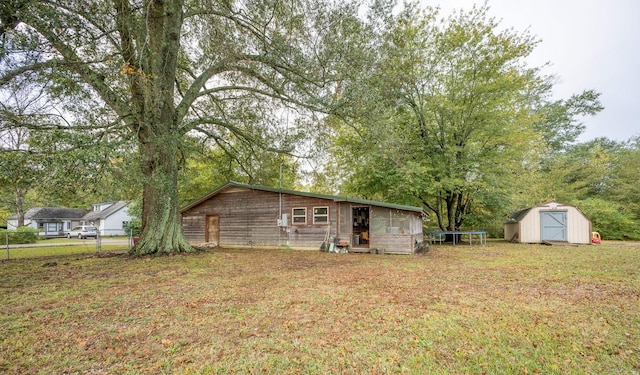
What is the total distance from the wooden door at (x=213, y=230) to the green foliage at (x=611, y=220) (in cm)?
2412

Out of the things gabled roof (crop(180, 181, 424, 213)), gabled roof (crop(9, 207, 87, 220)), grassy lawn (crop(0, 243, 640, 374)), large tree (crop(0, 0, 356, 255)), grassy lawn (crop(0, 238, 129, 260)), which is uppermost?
large tree (crop(0, 0, 356, 255))

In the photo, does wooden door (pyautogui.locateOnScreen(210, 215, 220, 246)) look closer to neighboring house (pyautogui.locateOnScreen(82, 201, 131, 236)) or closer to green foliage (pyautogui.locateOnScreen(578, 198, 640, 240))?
neighboring house (pyautogui.locateOnScreen(82, 201, 131, 236))

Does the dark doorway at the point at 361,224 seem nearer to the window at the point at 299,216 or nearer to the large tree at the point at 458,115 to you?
the large tree at the point at 458,115

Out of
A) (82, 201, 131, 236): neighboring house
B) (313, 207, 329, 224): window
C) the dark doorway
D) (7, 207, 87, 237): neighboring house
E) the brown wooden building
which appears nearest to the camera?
the brown wooden building

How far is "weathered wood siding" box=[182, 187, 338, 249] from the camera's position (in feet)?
46.0

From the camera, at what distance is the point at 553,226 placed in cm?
1652

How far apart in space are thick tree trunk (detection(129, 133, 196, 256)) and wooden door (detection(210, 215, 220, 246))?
4.86 m

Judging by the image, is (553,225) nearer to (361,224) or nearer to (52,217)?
(361,224)

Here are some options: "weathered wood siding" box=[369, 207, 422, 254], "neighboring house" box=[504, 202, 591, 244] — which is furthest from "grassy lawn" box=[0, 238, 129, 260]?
"neighboring house" box=[504, 202, 591, 244]

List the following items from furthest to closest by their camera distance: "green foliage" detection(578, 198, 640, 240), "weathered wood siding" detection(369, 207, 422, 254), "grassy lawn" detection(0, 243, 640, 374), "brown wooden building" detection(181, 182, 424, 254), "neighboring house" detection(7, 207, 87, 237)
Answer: "neighboring house" detection(7, 207, 87, 237), "green foliage" detection(578, 198, 640, 240), "brown wooden building" detection(181, 182, 424, 254), "weathered wood siding" detection(369, 207, 422, 254), "grassy lawn" detection(0, 243, 640, 374)

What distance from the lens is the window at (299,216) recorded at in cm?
1419

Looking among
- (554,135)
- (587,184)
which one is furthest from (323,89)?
(554,135)

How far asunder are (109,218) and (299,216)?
29799 mm

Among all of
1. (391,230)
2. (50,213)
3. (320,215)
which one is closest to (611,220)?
(391,230)
